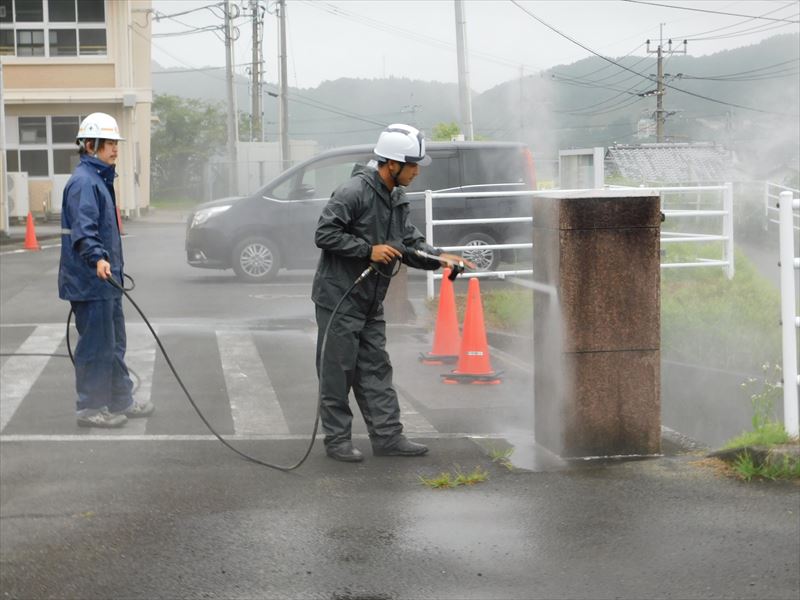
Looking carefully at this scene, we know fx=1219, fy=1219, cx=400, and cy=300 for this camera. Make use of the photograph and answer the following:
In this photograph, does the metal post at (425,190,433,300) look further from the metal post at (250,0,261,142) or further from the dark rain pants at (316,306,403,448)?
the metal post at (250,0,261,142)

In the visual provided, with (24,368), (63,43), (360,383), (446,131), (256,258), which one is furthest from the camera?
(63,43)

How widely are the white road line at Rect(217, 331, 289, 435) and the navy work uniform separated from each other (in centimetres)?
100

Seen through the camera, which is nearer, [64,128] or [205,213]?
[205,213]

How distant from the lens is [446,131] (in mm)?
26203

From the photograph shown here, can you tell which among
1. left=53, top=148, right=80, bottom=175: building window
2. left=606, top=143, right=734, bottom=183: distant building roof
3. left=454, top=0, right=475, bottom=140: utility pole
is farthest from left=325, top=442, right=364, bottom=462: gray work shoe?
left=53, top=148, right=80, bottom=175: building window

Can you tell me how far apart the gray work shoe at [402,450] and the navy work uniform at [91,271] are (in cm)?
202

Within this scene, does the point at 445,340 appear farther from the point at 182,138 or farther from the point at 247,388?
the point at 182,138

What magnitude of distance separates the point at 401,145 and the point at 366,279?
795 mm

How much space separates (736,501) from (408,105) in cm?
2204

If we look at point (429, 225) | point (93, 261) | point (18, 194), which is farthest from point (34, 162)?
point (93, 261)

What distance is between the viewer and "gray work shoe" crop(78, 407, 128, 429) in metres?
8.02

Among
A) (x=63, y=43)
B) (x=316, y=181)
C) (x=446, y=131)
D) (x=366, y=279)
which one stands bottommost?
(x=366, y=279)

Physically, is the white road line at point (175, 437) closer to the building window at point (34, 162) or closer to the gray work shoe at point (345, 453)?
the gray work shoe at point (345, 453)

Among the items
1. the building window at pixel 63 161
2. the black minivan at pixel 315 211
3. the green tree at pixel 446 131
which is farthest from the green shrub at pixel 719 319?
the building window at pixel 63 161
